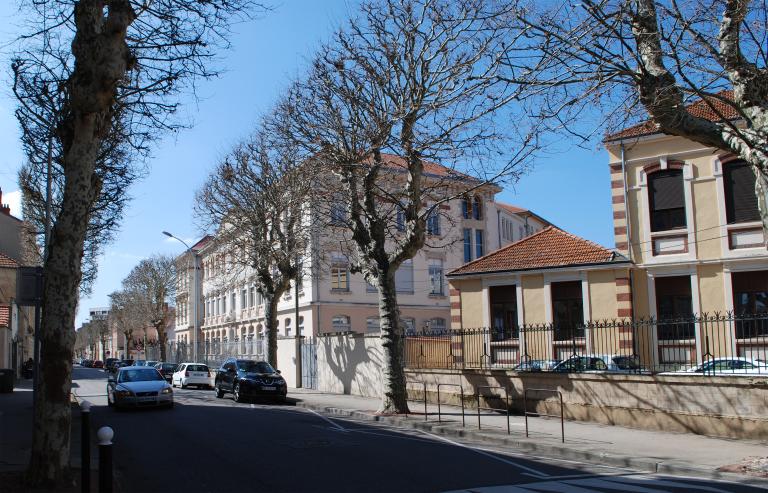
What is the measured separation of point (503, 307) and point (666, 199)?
7.48m

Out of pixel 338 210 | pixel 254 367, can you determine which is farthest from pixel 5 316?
pixel 338 210

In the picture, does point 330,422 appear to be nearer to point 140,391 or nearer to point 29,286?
point 140,391

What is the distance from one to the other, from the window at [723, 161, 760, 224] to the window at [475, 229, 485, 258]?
95.6 feet

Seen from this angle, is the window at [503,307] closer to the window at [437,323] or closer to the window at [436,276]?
the window at [436,276]

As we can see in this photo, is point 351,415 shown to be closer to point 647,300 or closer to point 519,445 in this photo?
point 519,445

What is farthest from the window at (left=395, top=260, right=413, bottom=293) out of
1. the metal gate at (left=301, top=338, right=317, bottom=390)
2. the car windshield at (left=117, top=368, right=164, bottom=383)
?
the car windshield at (left=117, top=368, right=164, bottom=383)

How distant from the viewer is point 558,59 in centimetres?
1077

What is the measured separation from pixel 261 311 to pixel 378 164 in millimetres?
32421

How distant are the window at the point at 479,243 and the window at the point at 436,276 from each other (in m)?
5.18

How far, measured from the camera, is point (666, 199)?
2431cm

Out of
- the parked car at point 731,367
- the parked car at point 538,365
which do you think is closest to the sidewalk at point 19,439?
the parked car at point 538,365

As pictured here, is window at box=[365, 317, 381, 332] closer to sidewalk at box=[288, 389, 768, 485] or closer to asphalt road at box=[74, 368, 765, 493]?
sidewalk at box=[288, 389, 768, 485]

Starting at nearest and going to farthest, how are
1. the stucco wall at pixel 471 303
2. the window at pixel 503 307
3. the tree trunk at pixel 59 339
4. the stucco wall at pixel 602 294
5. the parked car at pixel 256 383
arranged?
the tree trunk at pixel 59 339
the parked car at pixel 256 383
the stucco wall at pixel 602 294
the window at pixel 503 307
the stucco wall at pixel 471 303

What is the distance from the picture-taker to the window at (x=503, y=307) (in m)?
27.3
